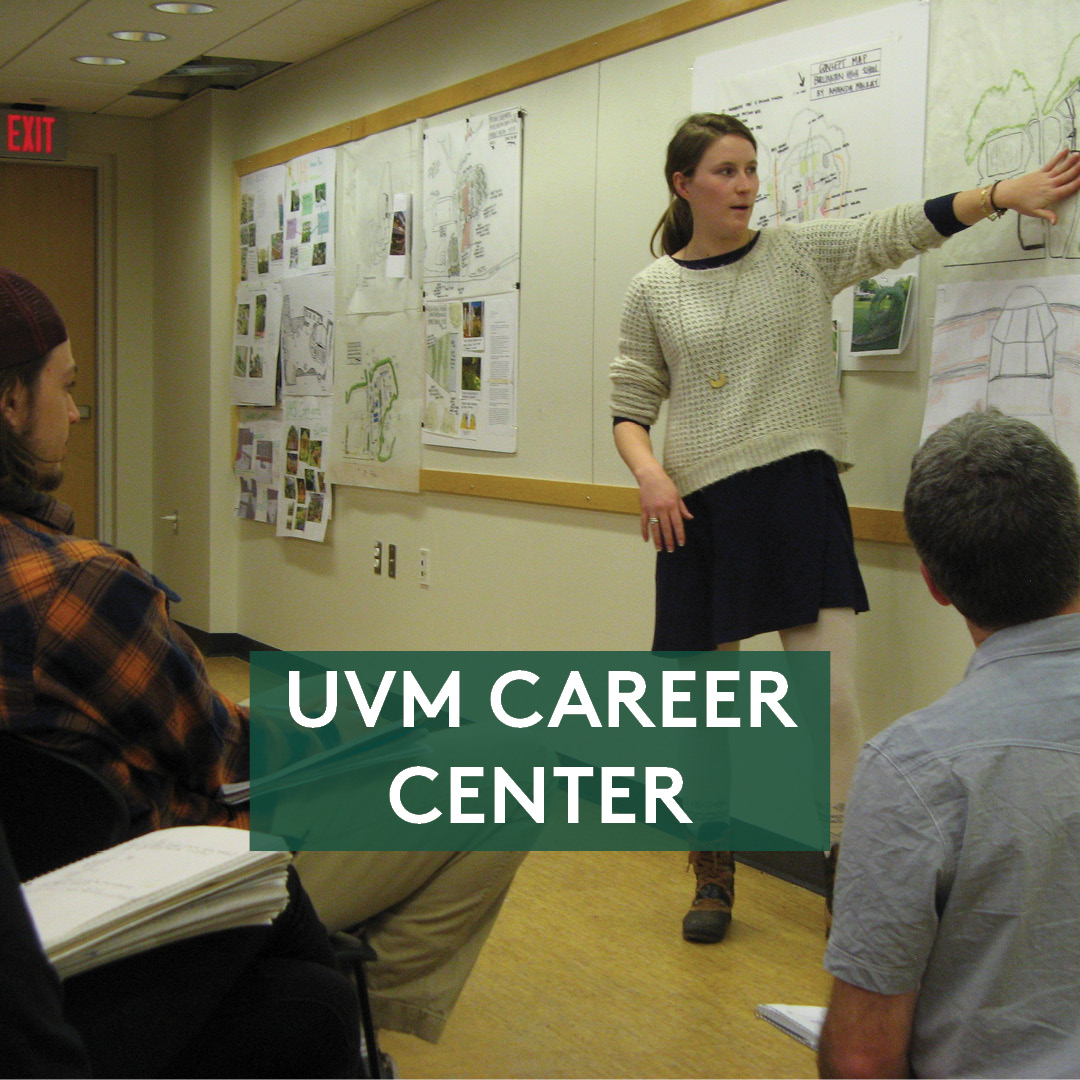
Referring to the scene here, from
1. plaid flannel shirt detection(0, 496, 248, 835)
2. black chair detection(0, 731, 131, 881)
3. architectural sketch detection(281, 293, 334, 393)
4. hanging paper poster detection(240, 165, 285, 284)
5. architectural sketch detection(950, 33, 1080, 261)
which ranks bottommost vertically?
black chair detection(0, 731, 131, 881)

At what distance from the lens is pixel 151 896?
0.96 m

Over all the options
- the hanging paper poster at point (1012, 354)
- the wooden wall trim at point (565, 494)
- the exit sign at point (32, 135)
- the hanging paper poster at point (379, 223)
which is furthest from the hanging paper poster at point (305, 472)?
the hanging paper poster at point (1012, 354)

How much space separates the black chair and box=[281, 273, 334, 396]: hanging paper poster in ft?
12.4

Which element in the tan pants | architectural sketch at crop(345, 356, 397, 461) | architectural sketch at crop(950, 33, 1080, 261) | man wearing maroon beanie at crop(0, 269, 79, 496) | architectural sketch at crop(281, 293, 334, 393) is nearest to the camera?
man wearing maroon beanie at crop(0, 269, 79, 496)

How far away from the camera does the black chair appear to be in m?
1.27

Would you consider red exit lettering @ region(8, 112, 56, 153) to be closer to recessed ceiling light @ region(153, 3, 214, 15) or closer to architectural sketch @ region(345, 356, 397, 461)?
recessed ceiling light @ region(153, 3, 214, 15)

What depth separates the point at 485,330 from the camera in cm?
402

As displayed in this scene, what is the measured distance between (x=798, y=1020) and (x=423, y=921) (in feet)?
2.47

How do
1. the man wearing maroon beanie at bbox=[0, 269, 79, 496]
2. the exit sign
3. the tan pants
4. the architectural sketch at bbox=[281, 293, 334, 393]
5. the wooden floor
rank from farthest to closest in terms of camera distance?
the exit sign < the architectural sketch at bbox=[281, 293, 334, 393] < the wooden floor < the tan pants < the man wearing maroon beanie at bbox=[0, 269, 79, 496]

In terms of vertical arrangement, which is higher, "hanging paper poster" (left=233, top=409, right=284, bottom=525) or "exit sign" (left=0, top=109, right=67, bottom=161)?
"exit sign" (left=0, top=109, right=67, bottom=161)

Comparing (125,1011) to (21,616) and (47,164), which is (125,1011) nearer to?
(21,616)

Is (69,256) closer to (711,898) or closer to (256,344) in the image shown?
(256,344)

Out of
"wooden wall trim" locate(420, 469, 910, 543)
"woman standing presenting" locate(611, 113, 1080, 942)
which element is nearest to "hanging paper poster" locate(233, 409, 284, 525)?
"wooden wall trim" locate(420, 469, 910, 543)

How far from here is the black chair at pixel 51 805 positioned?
127 centimetres
